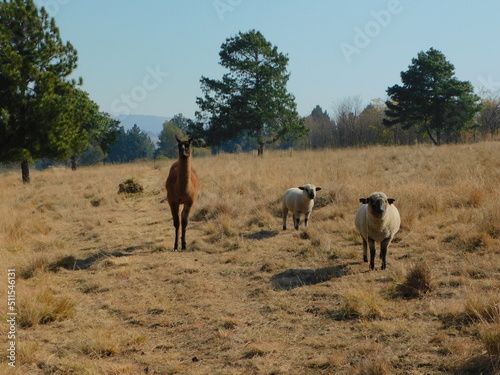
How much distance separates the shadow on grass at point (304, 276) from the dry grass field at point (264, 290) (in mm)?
32

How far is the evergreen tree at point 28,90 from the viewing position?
22.1m

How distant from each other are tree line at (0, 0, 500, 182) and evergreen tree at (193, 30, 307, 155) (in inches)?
3.3

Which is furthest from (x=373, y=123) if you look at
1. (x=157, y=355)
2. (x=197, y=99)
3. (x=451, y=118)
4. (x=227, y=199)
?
(x=157, y=355)

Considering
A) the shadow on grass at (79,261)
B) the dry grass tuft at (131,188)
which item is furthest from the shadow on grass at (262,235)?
the dry grass tuft at (131,188)

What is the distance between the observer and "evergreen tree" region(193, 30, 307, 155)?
3456 centimetres

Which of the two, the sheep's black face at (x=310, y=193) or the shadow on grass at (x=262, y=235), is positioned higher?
the sheep's black face at (x=310, y=193)

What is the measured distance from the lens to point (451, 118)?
37.3m

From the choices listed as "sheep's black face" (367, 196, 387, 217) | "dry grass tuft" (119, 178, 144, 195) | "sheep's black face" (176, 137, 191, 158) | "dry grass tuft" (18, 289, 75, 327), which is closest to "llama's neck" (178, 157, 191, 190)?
"sheep's black face" (176, 137, 191, 158)

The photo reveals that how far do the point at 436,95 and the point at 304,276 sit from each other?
35.4m

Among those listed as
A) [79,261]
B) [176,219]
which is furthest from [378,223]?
[79,261]

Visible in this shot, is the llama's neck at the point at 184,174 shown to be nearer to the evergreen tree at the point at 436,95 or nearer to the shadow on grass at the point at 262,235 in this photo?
the shadow on grass at the point at 262,235

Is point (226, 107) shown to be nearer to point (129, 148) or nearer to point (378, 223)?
point (378, 223)

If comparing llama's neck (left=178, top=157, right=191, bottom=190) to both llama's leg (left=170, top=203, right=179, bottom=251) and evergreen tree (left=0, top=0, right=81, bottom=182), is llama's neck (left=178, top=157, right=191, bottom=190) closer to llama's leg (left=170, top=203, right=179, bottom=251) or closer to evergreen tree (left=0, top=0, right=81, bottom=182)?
llama's leg (left=170, top=203, right=179, bottom=251)

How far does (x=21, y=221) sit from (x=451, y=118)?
36.1m
